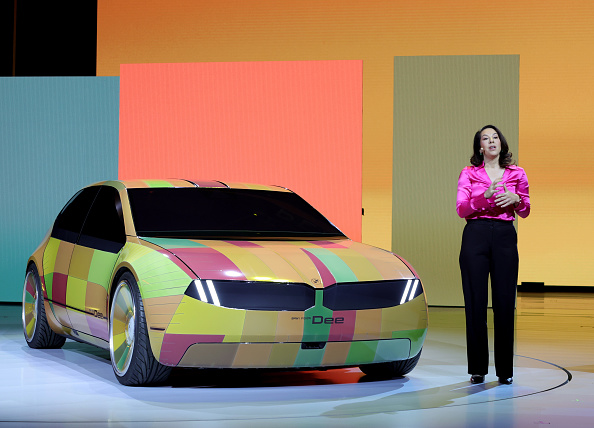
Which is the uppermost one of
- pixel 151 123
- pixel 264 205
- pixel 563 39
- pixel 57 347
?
pixel 563 39

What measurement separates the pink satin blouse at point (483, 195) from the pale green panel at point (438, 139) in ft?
17.8

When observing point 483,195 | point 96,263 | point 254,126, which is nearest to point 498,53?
point 254,126

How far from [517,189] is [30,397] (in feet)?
9.47

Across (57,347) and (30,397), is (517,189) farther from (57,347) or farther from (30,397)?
(57,347)

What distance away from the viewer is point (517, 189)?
5676 millimetres

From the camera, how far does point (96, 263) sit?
590 cm

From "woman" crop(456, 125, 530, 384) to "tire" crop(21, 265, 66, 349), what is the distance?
9.70 ft

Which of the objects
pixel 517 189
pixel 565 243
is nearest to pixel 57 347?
pixel 517 189

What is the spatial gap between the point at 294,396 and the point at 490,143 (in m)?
1.83

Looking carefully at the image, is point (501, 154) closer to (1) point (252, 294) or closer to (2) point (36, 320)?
(1) point (252, 294)

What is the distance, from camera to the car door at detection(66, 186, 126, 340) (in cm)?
572

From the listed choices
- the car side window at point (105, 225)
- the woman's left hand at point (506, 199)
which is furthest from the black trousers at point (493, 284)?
the car side window at point (105, 225)

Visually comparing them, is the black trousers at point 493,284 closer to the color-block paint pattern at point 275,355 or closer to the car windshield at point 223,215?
the color-block paint pattern at point 275,355

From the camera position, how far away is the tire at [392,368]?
18.6 feet
